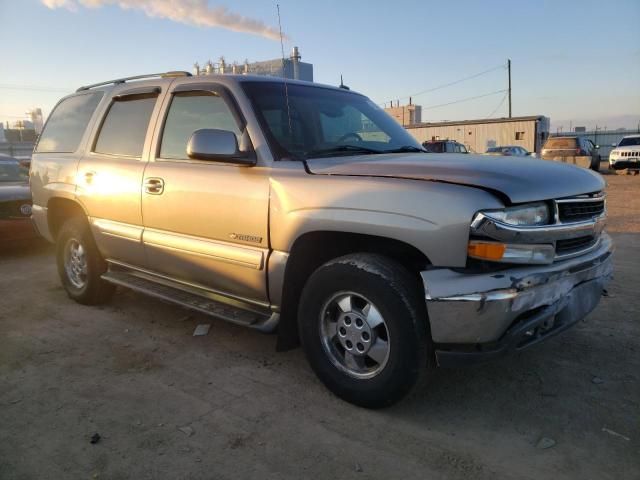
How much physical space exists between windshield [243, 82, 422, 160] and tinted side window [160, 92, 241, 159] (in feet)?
0.81

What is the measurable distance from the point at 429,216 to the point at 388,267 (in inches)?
15.0

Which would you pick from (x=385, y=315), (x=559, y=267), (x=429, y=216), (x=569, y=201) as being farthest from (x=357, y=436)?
(x=569, y=201)

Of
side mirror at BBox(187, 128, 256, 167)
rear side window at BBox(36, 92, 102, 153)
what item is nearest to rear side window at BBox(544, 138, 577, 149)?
rear side window at BBox(36, 92, 102, 153)

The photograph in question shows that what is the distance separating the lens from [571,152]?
70.1ft

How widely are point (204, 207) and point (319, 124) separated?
3.27 ft

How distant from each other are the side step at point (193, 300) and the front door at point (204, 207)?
3.5 inches

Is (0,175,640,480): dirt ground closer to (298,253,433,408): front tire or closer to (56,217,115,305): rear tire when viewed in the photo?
(298,253,433,408): front tire

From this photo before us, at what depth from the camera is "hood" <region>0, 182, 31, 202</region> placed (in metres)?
6.72

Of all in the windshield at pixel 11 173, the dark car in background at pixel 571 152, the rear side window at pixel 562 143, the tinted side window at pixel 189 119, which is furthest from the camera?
the rear side window at pixel 562 143

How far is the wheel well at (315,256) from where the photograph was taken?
9.32ft

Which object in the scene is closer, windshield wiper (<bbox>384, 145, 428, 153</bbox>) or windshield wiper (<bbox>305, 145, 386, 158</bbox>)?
windshield wiper (<bbox>305, 145, 386, 158</bbox>)

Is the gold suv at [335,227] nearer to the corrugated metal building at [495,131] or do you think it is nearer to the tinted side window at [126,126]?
the tinted side window at [126,126]

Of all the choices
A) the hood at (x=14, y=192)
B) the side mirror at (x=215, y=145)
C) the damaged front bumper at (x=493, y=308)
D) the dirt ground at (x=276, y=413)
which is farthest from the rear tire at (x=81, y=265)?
the damaged front bumper at (x=493, y=308)

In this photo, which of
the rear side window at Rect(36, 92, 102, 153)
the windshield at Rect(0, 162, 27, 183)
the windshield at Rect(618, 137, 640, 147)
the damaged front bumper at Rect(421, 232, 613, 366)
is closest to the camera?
the damaged front bumper at Rect(421, 232, 613, 366)
